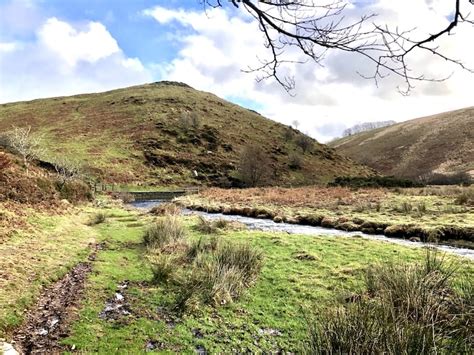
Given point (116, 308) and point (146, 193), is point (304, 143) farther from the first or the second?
point (116, 308)

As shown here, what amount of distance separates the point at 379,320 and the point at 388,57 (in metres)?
3.18

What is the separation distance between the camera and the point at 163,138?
84.5 meters

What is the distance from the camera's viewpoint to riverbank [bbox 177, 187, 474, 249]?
22484 millimetres

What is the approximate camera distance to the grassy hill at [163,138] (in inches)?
2803

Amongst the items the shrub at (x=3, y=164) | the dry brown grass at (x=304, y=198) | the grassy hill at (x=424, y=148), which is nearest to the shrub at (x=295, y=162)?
the grassy hill at (x=424, y=148)

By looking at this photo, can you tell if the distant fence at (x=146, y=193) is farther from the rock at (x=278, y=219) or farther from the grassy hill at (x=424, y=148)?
the grassy hill at (x=424, y=148)

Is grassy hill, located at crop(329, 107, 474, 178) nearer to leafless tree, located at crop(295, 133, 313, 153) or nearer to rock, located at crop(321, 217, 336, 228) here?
leafless tree, located at crop(295, 133, 313, 153)

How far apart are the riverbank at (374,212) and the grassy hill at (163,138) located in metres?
27.0

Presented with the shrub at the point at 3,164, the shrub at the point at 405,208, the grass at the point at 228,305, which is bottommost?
the grass at the point at 228,305

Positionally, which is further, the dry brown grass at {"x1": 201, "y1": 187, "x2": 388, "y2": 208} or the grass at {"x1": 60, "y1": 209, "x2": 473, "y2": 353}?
the dry brown grass at {"x1": 201, "y1": 187, "x2": 388, "y2": 208}

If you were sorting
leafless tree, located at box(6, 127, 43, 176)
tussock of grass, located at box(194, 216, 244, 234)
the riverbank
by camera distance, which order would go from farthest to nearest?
leafless tree, located at box(6, 127, 43, 176) → the riverbank → tussock of grass, located at box(194, 216, 244, 234)

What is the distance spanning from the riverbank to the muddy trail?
12.1 m

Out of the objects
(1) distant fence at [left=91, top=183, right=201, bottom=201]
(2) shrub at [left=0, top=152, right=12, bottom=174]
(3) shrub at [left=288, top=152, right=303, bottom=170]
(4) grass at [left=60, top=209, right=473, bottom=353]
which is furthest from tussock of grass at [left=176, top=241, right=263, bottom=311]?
(3) shrub at [left=288, top=152, right=303, bottom=170]

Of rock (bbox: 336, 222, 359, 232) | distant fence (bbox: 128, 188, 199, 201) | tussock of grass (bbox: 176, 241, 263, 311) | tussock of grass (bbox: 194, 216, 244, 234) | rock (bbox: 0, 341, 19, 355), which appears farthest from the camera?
distant fence (bbox: 128, 188, 199, 201)
